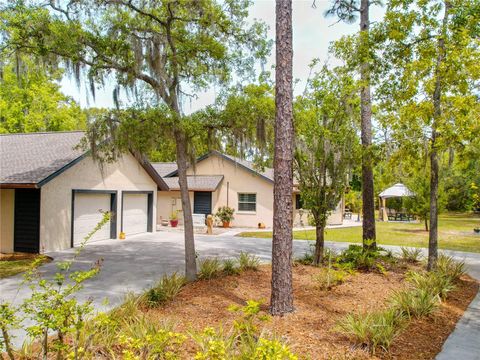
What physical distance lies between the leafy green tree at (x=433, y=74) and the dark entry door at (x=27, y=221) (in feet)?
36.2

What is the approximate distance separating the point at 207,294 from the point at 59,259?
20.3 ft

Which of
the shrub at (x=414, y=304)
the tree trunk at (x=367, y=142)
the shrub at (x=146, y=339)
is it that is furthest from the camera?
the tree trunk at (x=367, y=142)

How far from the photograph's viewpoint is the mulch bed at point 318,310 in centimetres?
489

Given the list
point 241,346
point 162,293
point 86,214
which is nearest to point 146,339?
point 241,346

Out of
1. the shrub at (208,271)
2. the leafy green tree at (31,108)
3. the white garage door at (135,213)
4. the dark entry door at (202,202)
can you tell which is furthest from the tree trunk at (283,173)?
the leafy green tree at (31,108)

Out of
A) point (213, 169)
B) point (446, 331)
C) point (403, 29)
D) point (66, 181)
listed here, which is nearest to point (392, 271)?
point (446, 331)

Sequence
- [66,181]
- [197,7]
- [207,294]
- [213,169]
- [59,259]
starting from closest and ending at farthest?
[207,294], [197,7], [59,259], [66,181], [213,169]

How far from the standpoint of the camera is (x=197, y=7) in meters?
8.32

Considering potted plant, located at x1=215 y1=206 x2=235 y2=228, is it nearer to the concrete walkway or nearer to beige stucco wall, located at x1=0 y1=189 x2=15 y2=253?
the concrete walkway

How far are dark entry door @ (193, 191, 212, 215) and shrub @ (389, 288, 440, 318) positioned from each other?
17.6 m

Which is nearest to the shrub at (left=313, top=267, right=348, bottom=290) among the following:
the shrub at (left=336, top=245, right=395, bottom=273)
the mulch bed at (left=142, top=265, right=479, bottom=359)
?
the mulch bed at (left=142, top=265, right=479, bottom=359)

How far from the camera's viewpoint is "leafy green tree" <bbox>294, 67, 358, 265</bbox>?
966 cm

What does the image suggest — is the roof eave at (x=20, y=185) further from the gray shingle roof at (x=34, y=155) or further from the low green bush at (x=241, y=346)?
the low green bush at (x=241, y=346)

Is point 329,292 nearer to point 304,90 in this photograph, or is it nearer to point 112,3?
point 304,90
